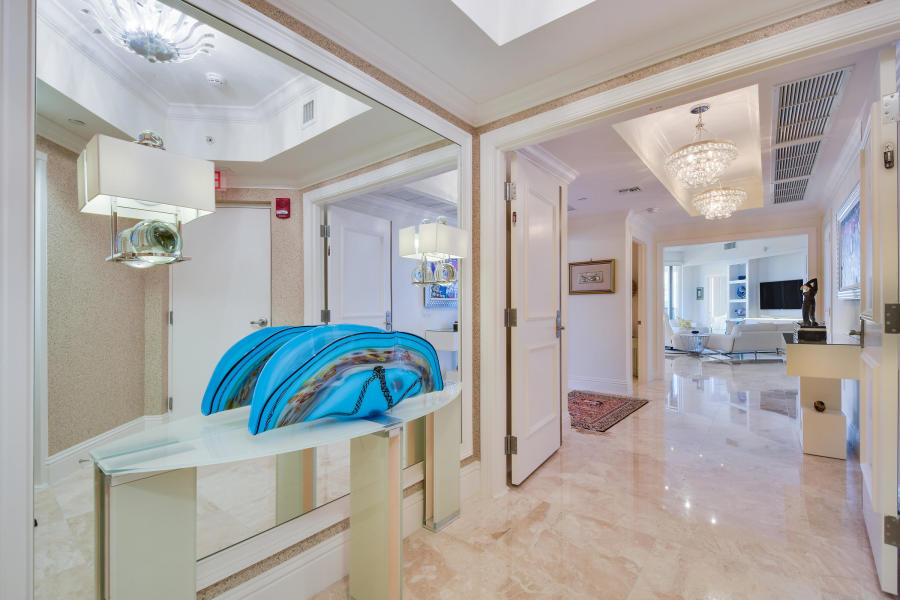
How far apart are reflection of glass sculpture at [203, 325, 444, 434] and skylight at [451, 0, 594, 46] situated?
1325mm

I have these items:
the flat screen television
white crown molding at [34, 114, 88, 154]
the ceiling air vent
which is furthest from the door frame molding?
the flat screen television

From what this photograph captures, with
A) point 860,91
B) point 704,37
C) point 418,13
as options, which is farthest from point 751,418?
point 418,13

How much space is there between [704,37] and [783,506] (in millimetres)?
2393

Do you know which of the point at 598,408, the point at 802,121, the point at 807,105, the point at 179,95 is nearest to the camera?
the point at 179,95

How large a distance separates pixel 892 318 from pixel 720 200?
9.27 ft

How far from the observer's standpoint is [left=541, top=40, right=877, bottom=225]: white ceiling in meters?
1.74

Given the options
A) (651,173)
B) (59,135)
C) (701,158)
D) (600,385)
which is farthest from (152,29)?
(600,385)

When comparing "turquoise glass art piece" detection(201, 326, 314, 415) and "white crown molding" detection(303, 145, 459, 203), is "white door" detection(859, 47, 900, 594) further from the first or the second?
"turquoise glass art piece" detection(201, 326, 314, 415)

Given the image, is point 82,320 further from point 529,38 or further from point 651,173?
point 651,173

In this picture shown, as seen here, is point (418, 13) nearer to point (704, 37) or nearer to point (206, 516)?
point (704, 37)

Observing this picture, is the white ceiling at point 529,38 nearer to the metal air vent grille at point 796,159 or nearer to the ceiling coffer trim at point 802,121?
the ceiling coffer trim at point 802,121

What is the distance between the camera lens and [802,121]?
2732 mm

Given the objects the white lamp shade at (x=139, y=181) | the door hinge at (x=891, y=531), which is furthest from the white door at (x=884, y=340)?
the white lamp shade at (x=139, y=181)

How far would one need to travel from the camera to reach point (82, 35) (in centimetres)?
101
